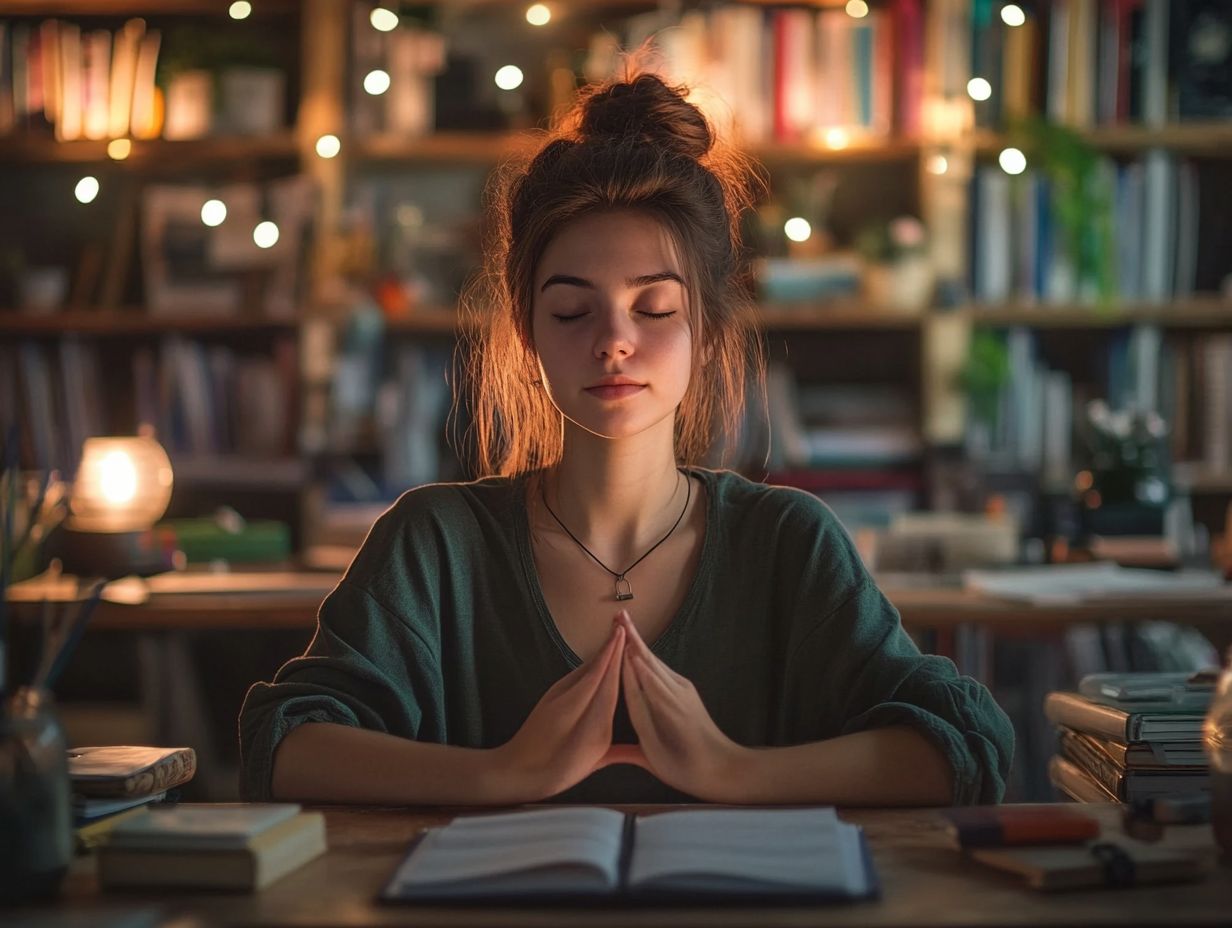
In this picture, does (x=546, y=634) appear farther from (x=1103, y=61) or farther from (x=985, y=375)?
(x=1103, y=61)

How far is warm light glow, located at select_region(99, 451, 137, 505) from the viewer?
118 inches

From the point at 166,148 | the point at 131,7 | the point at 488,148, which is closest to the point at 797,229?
the point at 488,148

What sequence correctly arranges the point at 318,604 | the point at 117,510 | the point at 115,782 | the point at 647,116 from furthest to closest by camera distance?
the point at 117,510
the point at 318,604
the point at 647,116
the point at 115,782

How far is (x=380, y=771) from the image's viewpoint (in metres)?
1.25

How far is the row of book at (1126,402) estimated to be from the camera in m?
3.55

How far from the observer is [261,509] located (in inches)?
156

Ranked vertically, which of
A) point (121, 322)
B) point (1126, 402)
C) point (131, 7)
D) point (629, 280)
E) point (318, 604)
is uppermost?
point (131, 7)

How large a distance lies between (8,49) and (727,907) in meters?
3.47

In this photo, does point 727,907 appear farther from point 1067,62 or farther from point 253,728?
point 1067,62

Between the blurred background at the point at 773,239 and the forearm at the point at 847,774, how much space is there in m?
2.15

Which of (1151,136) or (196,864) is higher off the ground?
(1151,136)

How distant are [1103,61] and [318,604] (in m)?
2.34

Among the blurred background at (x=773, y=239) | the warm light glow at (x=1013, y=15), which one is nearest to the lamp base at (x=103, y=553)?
the blurred background at (x=773, y=239)

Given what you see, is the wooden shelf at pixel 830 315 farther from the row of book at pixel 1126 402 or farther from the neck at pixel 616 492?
the neck at pixel 616 492
